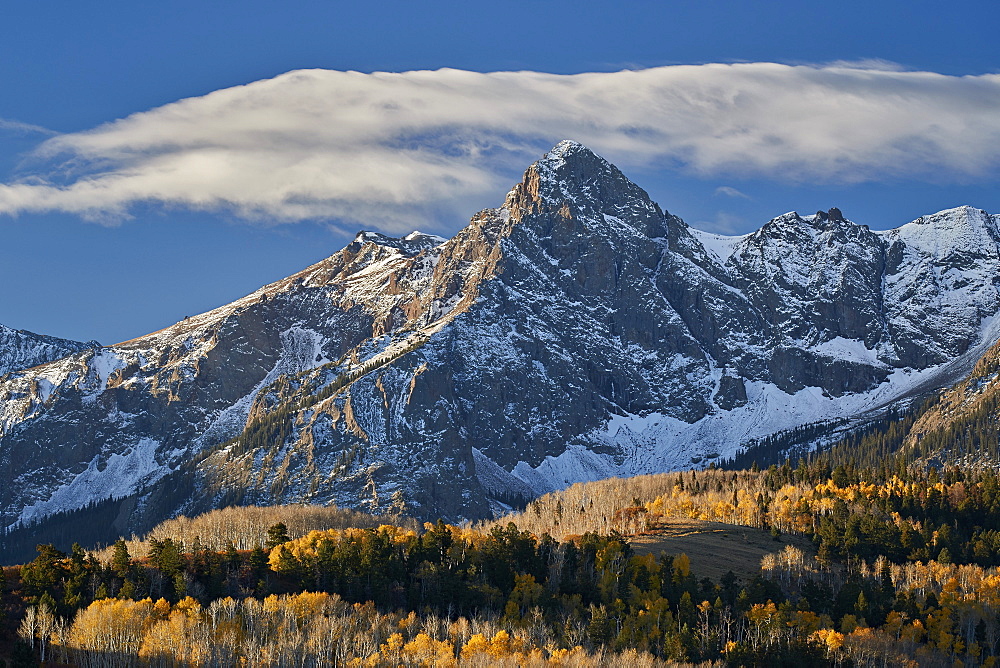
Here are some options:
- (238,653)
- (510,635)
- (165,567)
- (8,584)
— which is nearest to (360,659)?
(238,653)

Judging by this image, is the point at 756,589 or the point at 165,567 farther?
the point at 756,589

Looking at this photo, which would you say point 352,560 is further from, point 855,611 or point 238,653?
point 855,611

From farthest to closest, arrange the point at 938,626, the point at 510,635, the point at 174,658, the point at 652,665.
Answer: the point at 938,626, the point at 510,635, the point at 652,665, the point at 174,658

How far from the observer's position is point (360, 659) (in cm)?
15475

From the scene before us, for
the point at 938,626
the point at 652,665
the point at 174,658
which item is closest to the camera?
the point at 174,658

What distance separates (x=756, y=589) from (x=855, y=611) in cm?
1493

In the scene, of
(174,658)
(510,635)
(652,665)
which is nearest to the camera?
(174,658)

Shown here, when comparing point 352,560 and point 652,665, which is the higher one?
point 352,560

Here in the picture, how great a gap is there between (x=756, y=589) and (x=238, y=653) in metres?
82.7

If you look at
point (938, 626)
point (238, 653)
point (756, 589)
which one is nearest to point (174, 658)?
point (238, 653)

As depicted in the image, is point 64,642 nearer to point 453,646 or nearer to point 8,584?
point 8,584

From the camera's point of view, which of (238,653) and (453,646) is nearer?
(238,653)

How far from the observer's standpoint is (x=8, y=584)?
573 ft

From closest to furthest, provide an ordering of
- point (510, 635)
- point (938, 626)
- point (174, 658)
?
point (174, 658) < point (510, 635) < point (938, 626)
